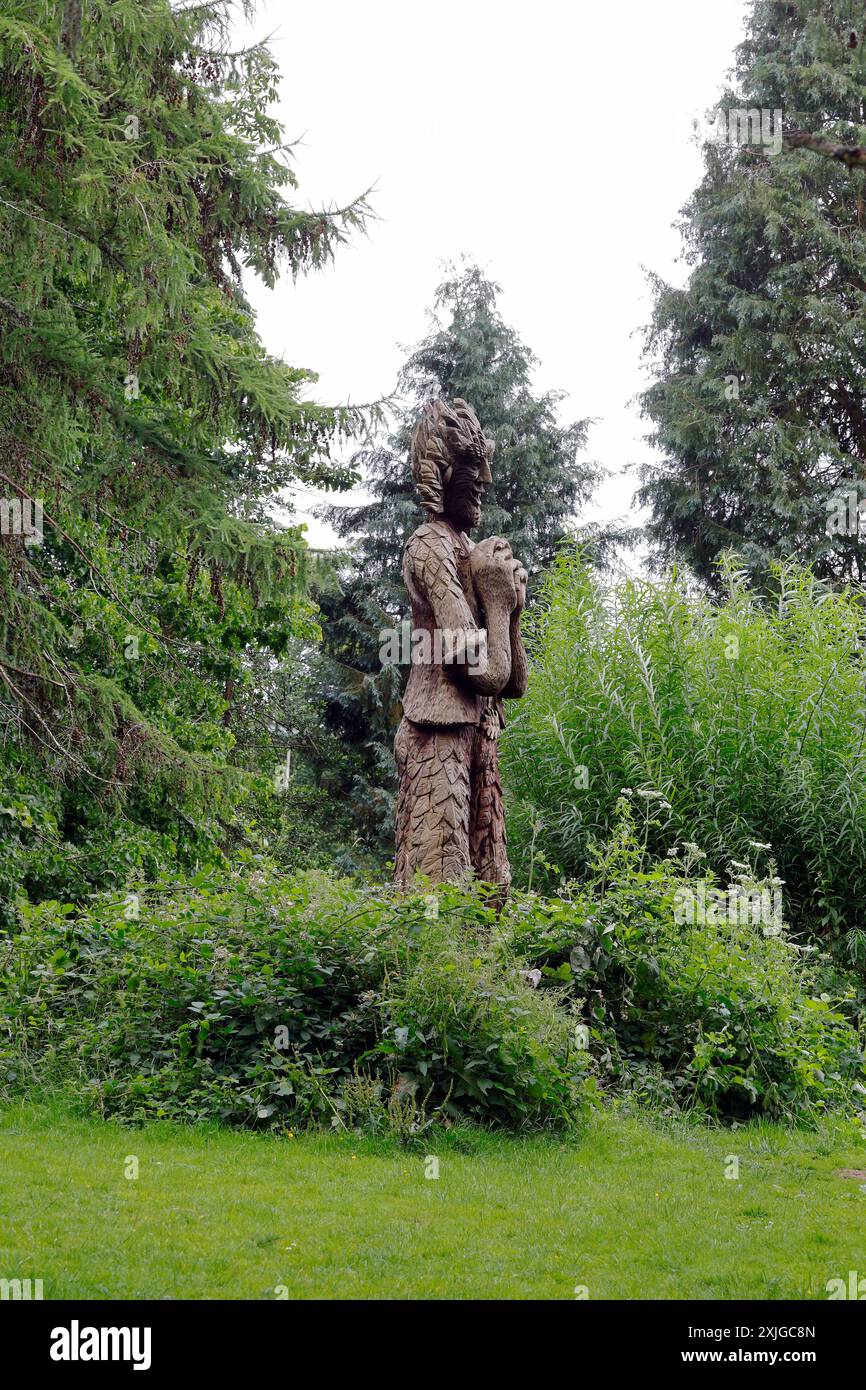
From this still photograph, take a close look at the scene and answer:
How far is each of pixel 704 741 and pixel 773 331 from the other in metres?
17.0

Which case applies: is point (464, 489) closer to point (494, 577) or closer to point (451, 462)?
point (451, 462)

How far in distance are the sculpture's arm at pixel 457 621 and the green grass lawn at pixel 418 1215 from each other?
107 inches

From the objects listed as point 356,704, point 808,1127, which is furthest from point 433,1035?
point 356,704

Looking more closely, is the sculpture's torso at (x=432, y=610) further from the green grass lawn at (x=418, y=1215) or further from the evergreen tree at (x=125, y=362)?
the evergreen tree at (x=125, y=362)

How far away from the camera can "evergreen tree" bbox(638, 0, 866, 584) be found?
2462 cm

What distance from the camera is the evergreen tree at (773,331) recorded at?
24625 millimetres

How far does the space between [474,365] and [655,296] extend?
4098 mm

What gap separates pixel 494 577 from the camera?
8.30m

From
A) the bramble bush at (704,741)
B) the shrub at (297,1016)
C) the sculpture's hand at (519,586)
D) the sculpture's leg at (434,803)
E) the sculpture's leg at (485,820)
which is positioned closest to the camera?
the shrub at (297,1016)

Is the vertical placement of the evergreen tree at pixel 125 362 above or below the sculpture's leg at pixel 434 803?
above

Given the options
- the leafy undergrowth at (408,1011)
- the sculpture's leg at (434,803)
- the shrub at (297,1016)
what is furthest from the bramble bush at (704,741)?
the shrub at (297,1016)

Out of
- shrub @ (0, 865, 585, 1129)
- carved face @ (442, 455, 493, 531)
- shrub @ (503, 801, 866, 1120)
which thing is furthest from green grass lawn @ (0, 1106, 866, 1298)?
carved face @ (442, 455, 493, 531)

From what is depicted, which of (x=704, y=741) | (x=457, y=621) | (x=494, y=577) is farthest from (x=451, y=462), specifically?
(x=704, y=741)

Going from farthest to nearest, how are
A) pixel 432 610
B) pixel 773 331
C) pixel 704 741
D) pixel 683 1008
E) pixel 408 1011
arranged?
pixel 773 331 < pixel 704 741 < pixel 432 610 < pixel 683 1008 < pixel 408 1011
